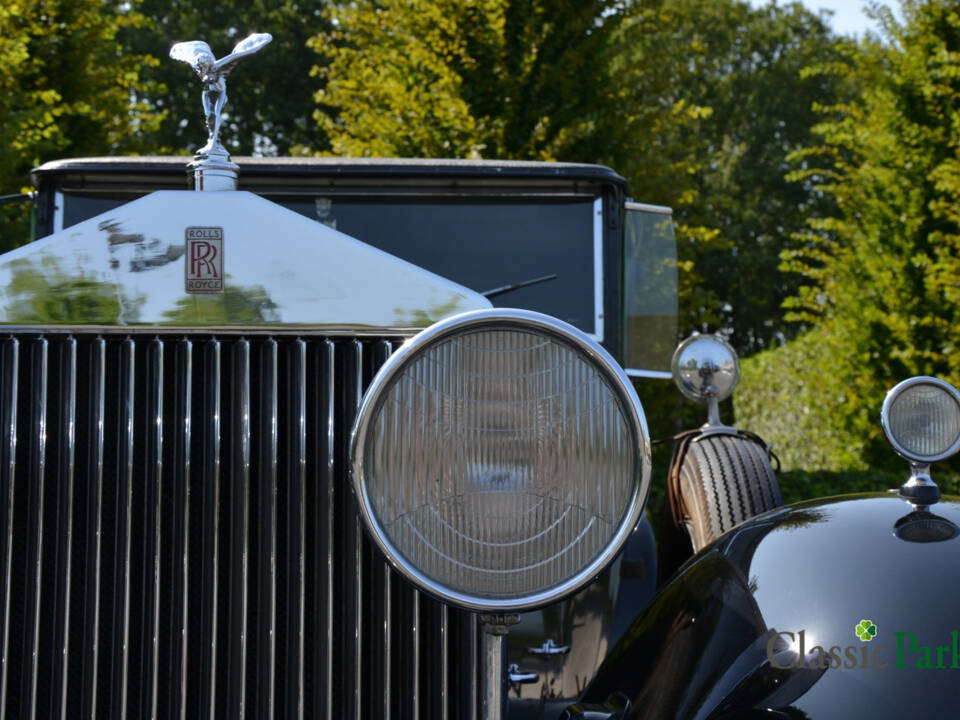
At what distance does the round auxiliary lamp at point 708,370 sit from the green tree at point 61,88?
6001mm

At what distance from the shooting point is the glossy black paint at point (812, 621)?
152 centimetres

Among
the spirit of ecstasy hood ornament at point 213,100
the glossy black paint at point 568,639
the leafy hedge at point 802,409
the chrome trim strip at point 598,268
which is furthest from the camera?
the leafy hedge at point 802,409

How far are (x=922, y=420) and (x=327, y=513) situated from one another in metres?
1.21

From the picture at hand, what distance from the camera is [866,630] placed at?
1.58 metres

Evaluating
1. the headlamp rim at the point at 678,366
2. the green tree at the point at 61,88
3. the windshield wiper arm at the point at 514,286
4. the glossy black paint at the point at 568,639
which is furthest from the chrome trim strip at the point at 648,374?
the green tree at the point at 61,88

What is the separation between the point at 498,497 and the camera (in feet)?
4.94

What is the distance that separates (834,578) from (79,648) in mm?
1234

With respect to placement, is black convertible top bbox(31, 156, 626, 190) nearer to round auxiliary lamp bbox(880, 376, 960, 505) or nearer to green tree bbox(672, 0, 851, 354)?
round auxiliary lamp bbox(880, 376, 960, 505)

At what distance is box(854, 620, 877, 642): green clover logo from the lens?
157cm

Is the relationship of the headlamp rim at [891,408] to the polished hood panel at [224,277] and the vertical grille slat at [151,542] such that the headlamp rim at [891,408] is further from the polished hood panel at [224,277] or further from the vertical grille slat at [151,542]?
the vertical grille slat at [151,542]

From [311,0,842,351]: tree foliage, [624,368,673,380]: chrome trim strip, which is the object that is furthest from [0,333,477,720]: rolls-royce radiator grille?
[311,0,842,351]: tree foliage

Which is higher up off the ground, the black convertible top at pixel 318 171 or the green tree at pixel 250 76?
the green tree at pixel 250 76

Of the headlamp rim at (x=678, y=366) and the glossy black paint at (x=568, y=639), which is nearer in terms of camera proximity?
the glossy black paint at (x=568, y=639)

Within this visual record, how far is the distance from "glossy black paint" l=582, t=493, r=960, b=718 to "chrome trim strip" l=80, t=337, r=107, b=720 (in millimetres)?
898
